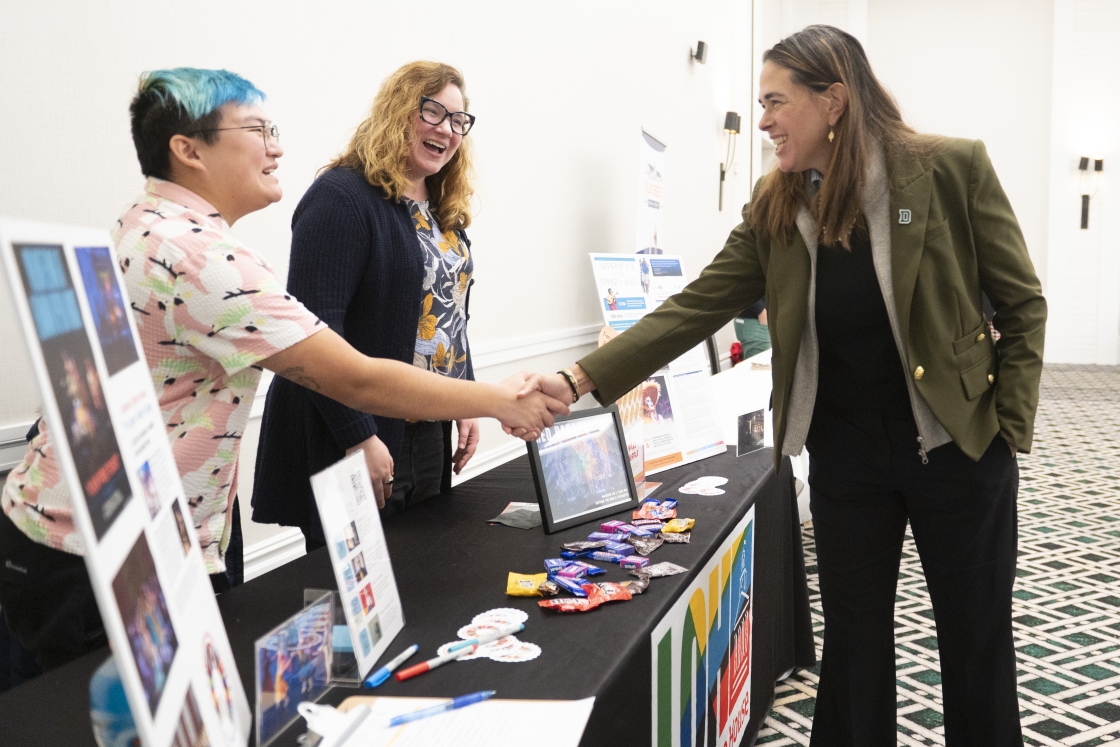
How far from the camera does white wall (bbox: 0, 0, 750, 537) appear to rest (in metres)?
1.82

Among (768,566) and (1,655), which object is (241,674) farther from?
(768,566)

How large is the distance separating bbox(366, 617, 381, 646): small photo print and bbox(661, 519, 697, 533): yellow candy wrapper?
0.72 m

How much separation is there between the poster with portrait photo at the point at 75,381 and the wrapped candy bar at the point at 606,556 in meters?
0.98

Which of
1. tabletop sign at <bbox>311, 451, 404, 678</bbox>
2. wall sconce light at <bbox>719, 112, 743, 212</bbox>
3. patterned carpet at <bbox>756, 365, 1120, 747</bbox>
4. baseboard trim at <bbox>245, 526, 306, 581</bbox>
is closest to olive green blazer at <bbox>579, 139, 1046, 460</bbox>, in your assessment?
tabletop sign at <bbox>311, 451, 404, 678</bbox>

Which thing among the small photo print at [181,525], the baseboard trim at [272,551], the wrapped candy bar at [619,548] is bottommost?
the baseboard trim at [272,551]

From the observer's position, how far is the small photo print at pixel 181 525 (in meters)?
0.81

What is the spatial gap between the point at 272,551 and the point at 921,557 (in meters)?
1.74

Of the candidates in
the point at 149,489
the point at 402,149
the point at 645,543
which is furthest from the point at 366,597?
the point at 402,149

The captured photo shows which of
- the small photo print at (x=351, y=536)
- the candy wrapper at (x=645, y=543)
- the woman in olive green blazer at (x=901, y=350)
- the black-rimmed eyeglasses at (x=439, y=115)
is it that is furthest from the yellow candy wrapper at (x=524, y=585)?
the black-rimmed eyeglasses at (x=439, y=115)

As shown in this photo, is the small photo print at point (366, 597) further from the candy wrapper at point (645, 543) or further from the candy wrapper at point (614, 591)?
the candy wrapper at point (645, 543)

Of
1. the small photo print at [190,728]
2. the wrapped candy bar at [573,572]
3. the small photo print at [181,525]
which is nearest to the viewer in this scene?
the small photo print at [190,728]

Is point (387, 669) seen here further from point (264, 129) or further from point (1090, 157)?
point (1090, 157)

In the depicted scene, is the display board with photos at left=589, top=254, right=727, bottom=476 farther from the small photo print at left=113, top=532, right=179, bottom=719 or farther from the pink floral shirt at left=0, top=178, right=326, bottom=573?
the small photo print at left=113, top=532, right=179, bottom=719

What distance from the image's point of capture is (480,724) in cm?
98
